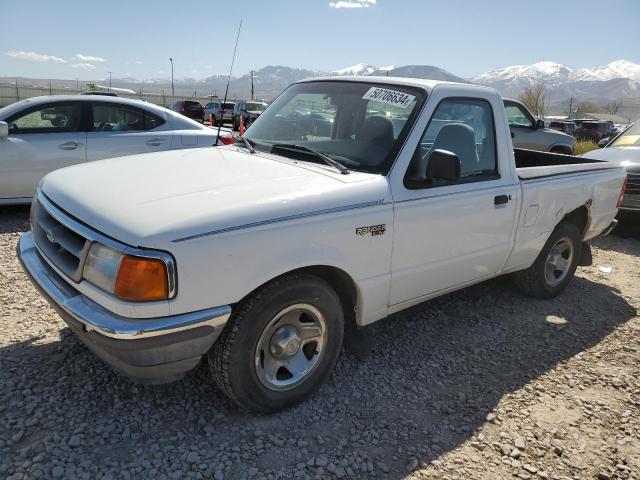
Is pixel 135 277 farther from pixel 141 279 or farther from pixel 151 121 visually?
pixel 151 121

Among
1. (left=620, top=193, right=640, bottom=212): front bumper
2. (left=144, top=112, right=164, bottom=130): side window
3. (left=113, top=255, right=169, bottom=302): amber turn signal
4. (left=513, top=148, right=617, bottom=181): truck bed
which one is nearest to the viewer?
(left=113, top=255, right=169, bottom=302): amber turn signal

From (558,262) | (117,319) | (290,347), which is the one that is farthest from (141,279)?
(558,262)

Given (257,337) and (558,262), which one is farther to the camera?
(558,262)

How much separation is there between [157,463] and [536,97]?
7912cm

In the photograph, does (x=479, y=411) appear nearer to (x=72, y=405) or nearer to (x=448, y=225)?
(x=448, y=225)

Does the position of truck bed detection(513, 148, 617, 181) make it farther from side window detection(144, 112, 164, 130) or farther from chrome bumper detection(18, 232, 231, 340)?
side window detection(144, 112, 164, 130)

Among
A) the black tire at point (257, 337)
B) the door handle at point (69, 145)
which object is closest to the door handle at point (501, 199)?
the black tire at point (257, 337)

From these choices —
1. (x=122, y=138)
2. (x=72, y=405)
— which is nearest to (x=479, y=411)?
(x=72, y=405)

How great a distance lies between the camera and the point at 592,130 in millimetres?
31266

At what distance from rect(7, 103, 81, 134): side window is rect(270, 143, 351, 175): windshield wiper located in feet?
13.9

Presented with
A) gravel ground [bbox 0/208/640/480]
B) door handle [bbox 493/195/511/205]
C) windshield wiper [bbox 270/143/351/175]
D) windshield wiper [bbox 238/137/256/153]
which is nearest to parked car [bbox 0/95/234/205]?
gravel ground [bbox 0/208/640/480]

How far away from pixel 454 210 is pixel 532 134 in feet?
32.2

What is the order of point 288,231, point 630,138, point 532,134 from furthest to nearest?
point 532,134, point 630,138, point 288,231

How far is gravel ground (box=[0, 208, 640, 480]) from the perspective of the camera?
8.23ft
